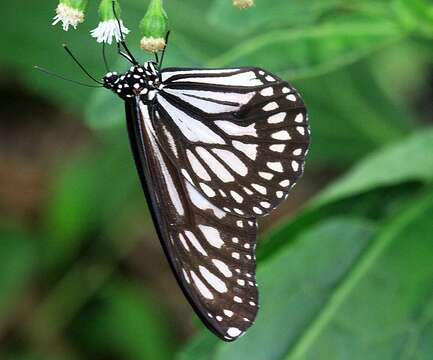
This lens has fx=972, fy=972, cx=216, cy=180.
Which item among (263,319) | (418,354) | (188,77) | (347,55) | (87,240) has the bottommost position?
(87,240)

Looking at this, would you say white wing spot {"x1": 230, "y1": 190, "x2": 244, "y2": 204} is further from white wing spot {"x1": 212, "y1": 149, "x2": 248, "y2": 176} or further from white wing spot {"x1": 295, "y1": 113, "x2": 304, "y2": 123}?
white wing spot {"x1": 295, "y1": 113, "x2": 304, "y2": 123}

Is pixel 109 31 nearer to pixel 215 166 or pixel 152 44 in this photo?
pixel 152 44

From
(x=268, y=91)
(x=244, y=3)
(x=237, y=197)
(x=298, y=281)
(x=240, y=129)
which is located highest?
(x=244, y=3)

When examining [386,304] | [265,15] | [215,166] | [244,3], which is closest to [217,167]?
[215,166]

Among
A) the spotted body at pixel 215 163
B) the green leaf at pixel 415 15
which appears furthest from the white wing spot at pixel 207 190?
the green leaf at pixel 415 15

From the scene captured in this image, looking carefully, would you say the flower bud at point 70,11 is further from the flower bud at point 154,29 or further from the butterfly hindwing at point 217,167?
the butterfly hindwing at point 217,167

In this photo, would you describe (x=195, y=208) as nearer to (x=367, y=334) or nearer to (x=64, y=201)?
(x=367, y=334)

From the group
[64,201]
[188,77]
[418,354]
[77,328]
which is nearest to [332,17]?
[188,77]
